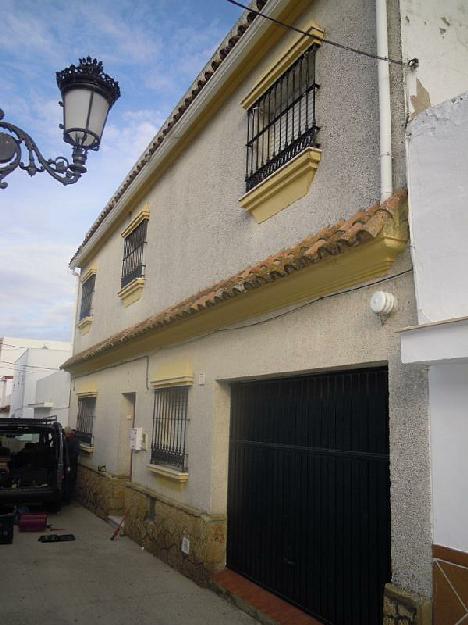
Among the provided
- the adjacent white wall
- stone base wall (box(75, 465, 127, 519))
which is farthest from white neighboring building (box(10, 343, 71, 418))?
stone base wall (box(75, 465, 127, 519))

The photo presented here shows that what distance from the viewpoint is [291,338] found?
17.6ft

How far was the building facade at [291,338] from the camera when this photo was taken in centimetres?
417

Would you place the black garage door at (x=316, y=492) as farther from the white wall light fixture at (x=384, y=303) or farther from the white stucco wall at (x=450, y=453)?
the white stucco wall at (x=450, y=453)

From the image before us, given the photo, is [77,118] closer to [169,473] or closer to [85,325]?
[169,473]

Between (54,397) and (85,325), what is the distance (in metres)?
10.9

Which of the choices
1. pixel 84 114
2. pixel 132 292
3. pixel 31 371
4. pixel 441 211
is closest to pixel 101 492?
pixel 132 292

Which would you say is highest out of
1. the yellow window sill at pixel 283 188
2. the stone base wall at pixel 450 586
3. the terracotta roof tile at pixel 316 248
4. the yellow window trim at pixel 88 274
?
the yellow window trim at pixel 88 274

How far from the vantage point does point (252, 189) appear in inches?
244

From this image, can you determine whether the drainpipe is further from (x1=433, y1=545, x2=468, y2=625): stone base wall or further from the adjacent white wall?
the adjacent white wall

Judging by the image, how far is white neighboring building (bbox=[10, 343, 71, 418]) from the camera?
30250mm

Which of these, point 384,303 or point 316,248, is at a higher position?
point 316,248

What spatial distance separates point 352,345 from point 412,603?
185 centimetres

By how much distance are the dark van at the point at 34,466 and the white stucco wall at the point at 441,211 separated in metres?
8.92

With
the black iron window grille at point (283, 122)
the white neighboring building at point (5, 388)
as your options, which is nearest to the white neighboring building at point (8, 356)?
the white neighboring building at point (5, 388)
